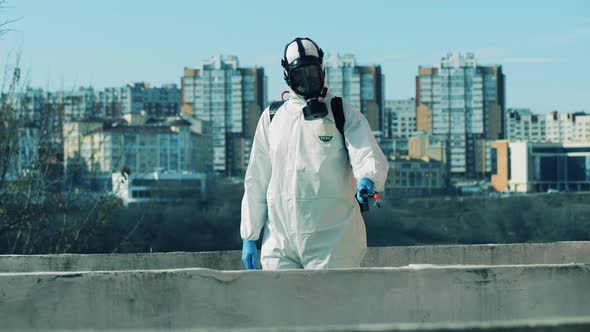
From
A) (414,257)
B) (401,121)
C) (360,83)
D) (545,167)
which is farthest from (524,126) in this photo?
(414,257)

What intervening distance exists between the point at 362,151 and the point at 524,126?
188218mm

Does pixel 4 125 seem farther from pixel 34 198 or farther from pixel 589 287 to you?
pixel 589 287

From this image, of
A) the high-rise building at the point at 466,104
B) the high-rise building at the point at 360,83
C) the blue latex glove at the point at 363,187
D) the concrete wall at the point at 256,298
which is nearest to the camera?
the concrete wall at the point at 256,298

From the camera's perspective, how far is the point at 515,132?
190m

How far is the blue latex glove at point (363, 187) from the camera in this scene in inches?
193

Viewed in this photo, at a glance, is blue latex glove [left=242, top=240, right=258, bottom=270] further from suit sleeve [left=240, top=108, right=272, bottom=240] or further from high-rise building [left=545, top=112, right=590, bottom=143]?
high-rise building [left=545, top=112, right=590, bottom=143]

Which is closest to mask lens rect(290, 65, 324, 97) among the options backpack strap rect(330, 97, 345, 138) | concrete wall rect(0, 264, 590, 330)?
backpack strap rect(330, 97, 345, 138)

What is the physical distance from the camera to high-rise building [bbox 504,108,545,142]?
186m

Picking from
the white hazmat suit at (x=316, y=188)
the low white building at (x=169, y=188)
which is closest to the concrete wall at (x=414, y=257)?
the white hazmat suit at (x=316, y=188)

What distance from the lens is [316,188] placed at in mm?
5148

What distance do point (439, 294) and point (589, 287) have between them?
522 millimetres

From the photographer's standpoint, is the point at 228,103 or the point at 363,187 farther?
the point at 228,103

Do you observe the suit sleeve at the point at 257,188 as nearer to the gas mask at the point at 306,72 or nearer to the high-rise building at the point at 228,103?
the gas mask at the point at 306,72

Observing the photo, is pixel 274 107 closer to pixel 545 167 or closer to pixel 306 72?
pixel 306 72
